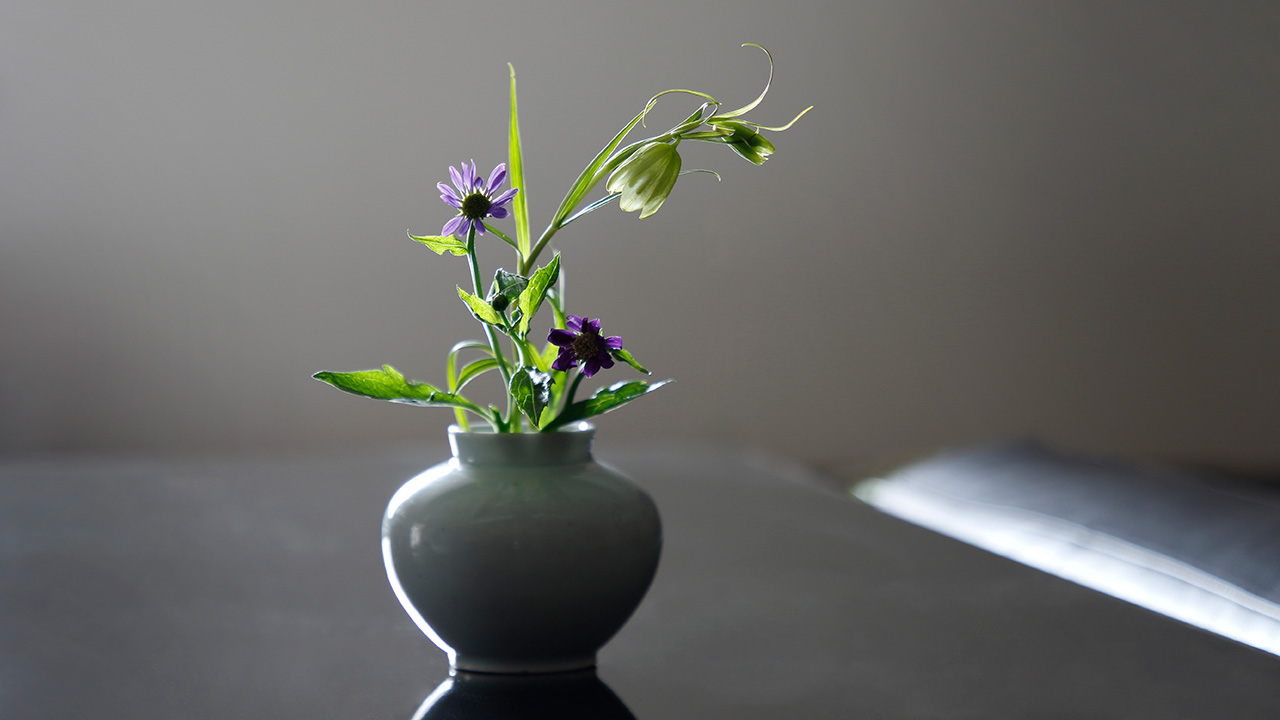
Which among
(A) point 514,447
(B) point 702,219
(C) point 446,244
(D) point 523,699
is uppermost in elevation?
(B) point 702,219

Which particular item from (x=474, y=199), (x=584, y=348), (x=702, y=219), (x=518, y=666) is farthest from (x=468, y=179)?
(x=702, y=219)

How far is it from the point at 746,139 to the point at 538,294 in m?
0.16

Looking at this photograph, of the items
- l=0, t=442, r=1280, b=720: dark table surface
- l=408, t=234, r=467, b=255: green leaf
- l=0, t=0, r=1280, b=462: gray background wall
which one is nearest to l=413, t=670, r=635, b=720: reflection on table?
l=0, t=442, r=1280, b=720: dark table surface

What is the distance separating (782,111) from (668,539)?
9.29ft

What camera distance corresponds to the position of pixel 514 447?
1.99ft

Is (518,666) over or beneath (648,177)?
beneath

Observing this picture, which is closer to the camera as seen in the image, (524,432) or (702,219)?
(524,432)

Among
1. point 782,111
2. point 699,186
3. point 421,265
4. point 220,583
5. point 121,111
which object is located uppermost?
point 782,111

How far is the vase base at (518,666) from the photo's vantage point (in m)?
0.61

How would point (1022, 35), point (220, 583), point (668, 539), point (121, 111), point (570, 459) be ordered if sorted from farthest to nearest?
point (1022, 35) → point (121, 111) → point (668, 539) → point (220, 583) → point (570, 459)

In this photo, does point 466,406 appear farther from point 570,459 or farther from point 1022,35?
point 1022,35


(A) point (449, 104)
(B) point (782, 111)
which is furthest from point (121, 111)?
(B) point (782, 111)

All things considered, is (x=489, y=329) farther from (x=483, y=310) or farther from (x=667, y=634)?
(x=667, y=634)

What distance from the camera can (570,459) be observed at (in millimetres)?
622
